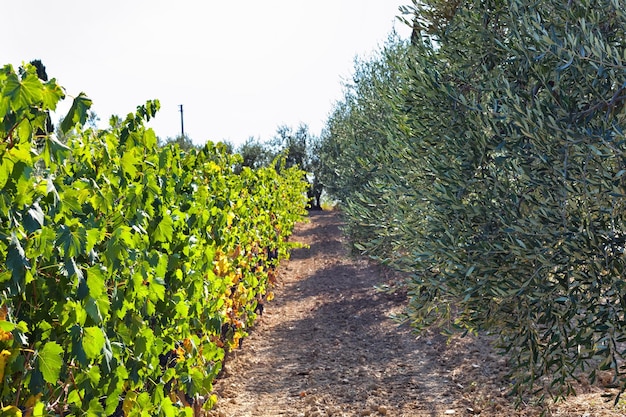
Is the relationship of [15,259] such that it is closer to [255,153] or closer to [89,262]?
[89,262]

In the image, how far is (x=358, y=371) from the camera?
7480 mm

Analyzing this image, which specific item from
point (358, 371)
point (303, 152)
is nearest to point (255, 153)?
point (303, 152)

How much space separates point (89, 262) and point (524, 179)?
107 inches

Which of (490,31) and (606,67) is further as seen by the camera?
(490,31)

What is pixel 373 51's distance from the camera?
47.3 ft

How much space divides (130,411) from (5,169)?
1953 mm

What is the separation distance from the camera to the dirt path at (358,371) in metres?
6.18

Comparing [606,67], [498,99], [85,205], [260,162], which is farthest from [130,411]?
[260,162]

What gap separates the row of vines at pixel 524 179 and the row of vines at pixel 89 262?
5.94 ft

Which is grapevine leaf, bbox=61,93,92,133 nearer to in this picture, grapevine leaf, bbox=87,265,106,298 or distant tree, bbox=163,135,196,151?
grapevine leaf, bbox=87,265,106,298

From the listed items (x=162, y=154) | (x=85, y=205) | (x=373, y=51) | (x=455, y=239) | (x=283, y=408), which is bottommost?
(x=283, y=408)

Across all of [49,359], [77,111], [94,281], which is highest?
[77,111]

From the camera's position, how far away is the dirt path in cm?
618

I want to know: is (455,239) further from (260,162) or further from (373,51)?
(260,162)
